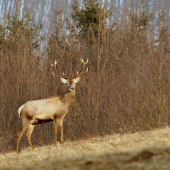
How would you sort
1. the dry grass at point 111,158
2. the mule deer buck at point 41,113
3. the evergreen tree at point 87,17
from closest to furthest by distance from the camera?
1. the dry grass at point 111,158
2. the mule deer buck at point 41,113
3. the evergreen tree at point 87,17

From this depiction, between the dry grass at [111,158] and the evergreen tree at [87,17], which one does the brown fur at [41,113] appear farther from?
the evergreen tree at [87,17]

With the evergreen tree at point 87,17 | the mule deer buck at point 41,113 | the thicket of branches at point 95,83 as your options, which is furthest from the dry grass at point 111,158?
the evergreen tree at point 87,17

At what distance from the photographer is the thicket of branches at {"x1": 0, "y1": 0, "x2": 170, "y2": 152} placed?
44.9ft

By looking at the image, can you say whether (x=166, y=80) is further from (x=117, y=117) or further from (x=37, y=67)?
(x=37, y=67)

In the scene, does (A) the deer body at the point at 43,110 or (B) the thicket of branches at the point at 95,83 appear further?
(B) the thicket of branches at the point at 95,83

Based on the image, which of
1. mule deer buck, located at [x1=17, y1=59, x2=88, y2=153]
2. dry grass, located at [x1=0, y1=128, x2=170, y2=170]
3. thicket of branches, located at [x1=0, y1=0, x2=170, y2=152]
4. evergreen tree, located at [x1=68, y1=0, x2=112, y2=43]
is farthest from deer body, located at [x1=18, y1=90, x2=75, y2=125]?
evergreen tree, located at [x1=68, y1=0, x2=112, y2=43]

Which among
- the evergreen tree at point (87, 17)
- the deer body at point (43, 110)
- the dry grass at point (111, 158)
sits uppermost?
the evergreen tree at point (87, 17)

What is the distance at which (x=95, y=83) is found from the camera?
53.9 feet

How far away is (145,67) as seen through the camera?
14.9 meters

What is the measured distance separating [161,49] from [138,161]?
1097 centimetres

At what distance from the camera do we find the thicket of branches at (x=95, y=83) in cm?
1368

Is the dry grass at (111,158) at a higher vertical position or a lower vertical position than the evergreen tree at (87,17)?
lower

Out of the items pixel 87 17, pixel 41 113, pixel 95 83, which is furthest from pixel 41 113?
pixel 87 17

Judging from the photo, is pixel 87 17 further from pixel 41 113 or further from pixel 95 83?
pixel 41 113
